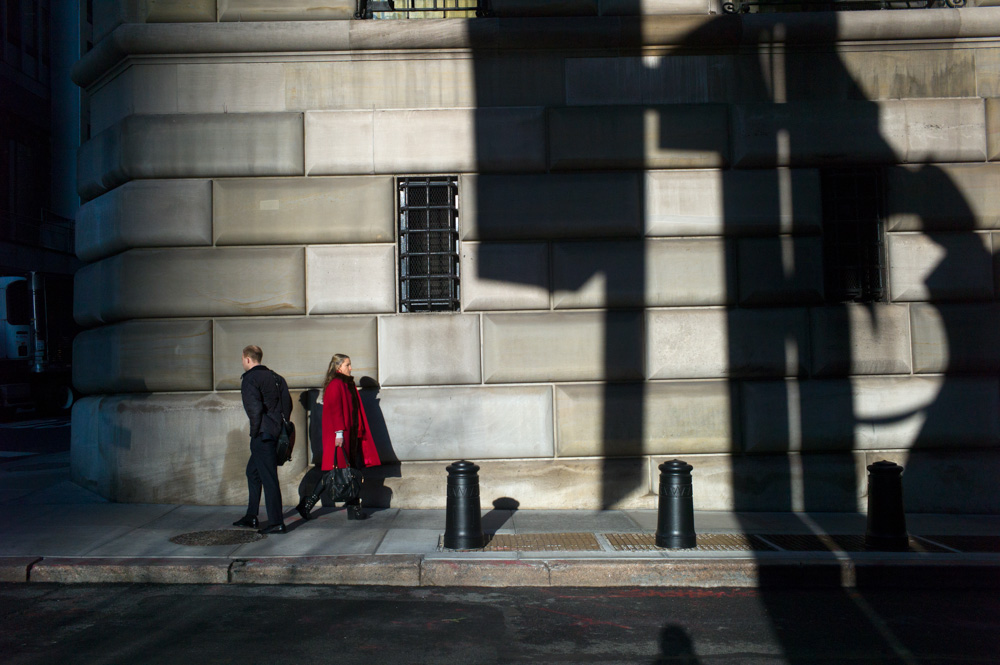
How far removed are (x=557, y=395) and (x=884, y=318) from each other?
3.97 meters

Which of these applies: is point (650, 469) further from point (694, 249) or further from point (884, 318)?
point (884, 318)

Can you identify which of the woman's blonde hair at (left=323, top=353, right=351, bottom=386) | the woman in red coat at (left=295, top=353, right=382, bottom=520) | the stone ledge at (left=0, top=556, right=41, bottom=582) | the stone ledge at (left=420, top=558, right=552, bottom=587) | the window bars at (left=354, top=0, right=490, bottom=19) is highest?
the window bars at (left=354, top=0, right=490, bottom=19)

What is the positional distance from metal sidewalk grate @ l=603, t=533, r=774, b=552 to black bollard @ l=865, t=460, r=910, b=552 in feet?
3.32

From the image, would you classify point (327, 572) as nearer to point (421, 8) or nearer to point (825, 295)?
point (825, 295)

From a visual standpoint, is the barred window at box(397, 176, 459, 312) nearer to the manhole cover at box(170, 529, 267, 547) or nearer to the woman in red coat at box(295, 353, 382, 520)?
the woman in red coat at box(295, 353, 382, 520)

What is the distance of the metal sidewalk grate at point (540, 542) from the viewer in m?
7.14

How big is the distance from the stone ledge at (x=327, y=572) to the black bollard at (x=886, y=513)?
416 cm

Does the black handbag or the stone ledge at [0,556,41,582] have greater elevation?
the black handbag

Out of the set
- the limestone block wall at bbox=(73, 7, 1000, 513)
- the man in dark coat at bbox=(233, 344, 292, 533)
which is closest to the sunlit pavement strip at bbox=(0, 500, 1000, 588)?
the man in dark coat at bbox=(233, 344, 292, 533)

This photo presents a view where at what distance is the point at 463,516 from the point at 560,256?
3.50 metres

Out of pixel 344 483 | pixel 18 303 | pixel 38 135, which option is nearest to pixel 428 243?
pixel 344 483

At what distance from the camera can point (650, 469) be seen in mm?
9273

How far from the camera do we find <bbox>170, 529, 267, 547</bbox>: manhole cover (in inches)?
289

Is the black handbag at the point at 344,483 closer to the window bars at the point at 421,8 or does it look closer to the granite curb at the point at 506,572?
the granite curb at the point at 506,572
